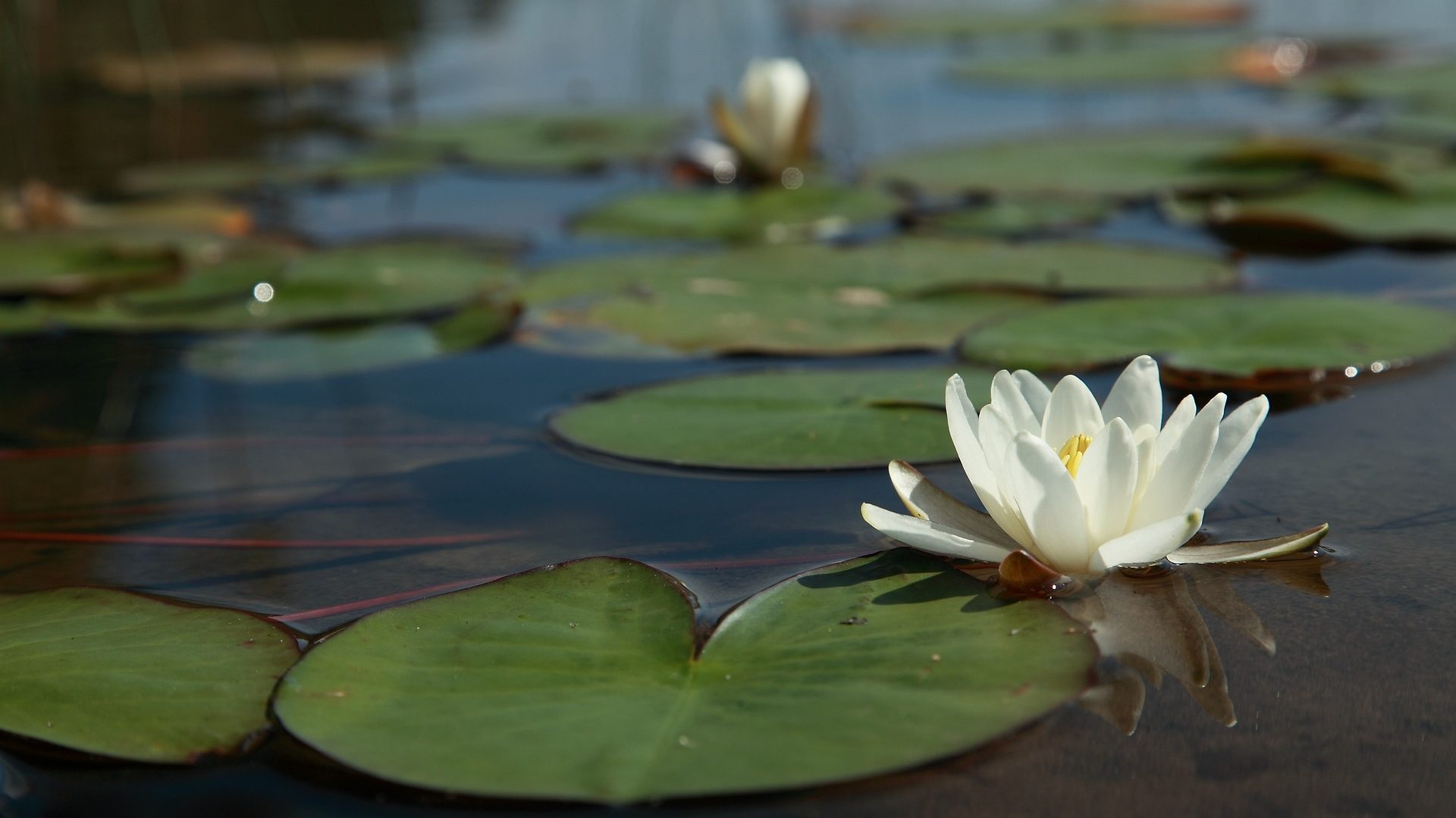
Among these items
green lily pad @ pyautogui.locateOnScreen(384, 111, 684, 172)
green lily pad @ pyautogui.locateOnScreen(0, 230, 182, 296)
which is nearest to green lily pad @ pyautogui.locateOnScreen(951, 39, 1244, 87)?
green lily pad @ pyautogui.locateOnScreen(384, 111, 684, 172)

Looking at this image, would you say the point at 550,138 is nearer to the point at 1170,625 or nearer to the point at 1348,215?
the point at 1348,215

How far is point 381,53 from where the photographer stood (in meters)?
7.42

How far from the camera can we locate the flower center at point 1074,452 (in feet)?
5.13

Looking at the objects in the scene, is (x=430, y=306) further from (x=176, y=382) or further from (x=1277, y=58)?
(x=1277, y=58)

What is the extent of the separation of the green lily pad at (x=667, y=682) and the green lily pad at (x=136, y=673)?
8 cm

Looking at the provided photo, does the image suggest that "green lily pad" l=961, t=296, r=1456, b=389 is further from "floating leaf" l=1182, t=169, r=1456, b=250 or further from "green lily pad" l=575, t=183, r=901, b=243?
"green lily pad" l=575, t=183, r=901, b=243

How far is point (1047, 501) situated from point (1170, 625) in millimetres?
207

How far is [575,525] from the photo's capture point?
1.95 metres

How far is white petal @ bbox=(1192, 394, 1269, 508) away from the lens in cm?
154

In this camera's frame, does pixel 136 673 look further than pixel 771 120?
No

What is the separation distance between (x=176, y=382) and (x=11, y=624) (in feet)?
4.20

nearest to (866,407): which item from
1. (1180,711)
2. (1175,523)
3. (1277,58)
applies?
(1175,523)

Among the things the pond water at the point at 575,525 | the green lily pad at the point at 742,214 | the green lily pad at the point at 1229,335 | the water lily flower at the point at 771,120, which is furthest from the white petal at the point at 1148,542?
the water lily flower at the point at 771,120

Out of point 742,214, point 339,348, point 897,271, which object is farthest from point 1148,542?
point 742,214
